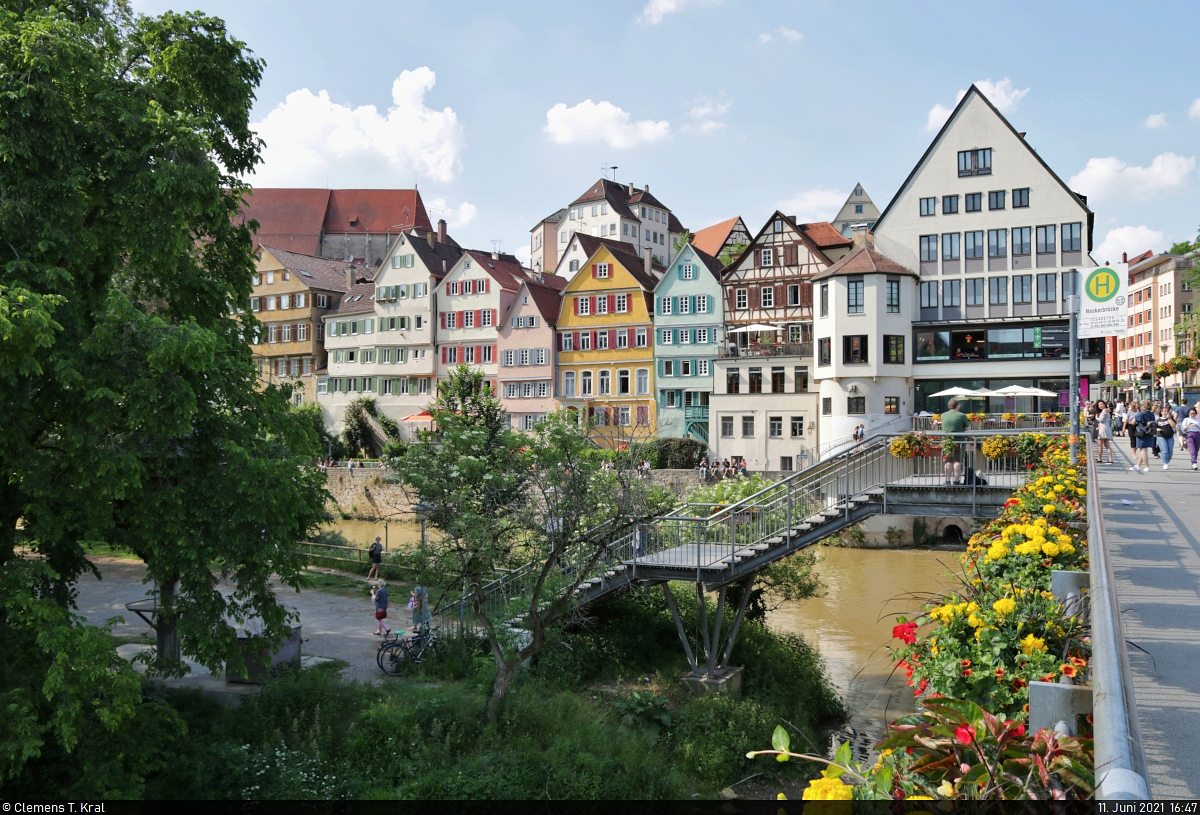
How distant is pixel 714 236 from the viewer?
91625mm

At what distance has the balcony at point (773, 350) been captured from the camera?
49.4 m

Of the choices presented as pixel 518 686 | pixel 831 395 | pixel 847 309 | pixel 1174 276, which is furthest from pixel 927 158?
pixel 1174 276

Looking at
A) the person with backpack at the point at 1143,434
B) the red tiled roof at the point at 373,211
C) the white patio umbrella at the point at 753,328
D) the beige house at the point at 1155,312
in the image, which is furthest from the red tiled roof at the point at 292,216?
the person with backpack at the point at 1143,434

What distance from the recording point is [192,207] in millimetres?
12891

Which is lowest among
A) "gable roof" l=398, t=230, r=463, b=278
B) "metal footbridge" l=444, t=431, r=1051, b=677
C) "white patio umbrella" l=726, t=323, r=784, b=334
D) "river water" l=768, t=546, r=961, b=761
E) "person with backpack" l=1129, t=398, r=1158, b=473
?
"river water" l=768, t=546, r=961, b=761

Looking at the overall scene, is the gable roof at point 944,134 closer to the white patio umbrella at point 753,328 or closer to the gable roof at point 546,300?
the white patio umbrella at point 753,328

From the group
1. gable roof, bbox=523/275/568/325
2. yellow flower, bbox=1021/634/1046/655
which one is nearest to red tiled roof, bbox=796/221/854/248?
gable roof, bbox=523/275/568/325

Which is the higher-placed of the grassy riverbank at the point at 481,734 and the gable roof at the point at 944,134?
the gable roof at the point at 944,134

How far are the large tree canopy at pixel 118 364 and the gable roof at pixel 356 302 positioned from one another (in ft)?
169

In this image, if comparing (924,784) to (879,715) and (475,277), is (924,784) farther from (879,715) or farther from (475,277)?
(475,277)

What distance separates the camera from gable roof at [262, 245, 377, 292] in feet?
232

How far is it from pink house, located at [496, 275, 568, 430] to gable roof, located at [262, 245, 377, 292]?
19.5m

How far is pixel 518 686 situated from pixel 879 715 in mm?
8065

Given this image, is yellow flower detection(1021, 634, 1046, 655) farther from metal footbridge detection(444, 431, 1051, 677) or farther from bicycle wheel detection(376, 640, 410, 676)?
bicycle wheel detection(376, 640, 410, 676)
